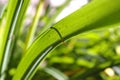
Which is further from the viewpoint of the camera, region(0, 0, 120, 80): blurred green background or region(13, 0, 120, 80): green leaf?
region(0, 0, 120, 80): blurred green background

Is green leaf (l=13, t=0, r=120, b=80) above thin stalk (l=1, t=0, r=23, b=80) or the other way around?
the other way around

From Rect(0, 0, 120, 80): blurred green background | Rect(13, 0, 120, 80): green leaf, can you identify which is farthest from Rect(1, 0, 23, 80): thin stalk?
Rect(0, 0, 120, 80): blurred green background

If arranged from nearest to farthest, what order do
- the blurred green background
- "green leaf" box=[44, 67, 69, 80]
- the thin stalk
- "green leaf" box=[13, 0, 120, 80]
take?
"green leaf" box=[13, 0, 120, 80], the thin stalk, "green leaf" box=[44, 67, 69, 80], the blurred green background

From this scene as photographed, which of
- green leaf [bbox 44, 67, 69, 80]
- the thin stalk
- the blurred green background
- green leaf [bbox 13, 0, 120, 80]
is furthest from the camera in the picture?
the blurred green background

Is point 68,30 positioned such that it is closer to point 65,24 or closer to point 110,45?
point 65,24

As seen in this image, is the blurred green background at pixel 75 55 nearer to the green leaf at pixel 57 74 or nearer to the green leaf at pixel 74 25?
the green leaf at pixel 57 74

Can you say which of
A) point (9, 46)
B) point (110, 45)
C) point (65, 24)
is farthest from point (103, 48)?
point (65, 24)

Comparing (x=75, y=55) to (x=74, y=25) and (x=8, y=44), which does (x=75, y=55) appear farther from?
(x=74, y=25)

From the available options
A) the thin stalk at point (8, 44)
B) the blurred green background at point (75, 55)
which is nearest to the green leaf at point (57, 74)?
the blurred green background at point (75, 55)

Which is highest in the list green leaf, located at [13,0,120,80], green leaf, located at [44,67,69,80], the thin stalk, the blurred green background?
the blurred green background

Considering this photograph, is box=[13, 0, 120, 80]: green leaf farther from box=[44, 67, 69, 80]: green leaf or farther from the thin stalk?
box=[44, 67, 69, 80]: green leaf
